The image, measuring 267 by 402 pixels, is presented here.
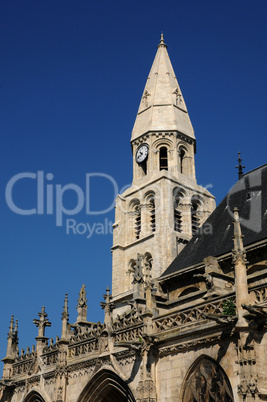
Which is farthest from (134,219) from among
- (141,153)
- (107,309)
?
(107,309)

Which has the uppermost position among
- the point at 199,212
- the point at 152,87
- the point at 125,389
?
the point at 152,87

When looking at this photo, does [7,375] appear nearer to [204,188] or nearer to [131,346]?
[131,346]

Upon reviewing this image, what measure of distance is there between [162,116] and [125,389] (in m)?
26.3

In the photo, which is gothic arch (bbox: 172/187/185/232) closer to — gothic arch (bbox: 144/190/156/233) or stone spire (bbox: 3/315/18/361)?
gothic arch (bbox: 144/190/156/233)

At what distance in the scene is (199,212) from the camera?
3881 cm

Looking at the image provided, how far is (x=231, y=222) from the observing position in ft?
74.7

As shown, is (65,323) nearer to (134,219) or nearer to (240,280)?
(240,280)

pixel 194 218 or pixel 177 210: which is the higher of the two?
pixel 177 210

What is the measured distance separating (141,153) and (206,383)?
2662 centimetres

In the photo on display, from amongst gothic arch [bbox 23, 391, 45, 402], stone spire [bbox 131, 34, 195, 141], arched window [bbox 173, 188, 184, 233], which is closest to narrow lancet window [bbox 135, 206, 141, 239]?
arched window [bbox 173, 188, 184, 233]

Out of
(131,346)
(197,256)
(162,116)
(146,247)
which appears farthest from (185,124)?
(131,346)

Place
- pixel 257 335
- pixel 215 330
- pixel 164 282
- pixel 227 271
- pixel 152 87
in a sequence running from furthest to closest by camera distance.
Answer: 1. pixel 152 87
2. pixel 164 282
3. pixel 227 271
4. pixel 215 330
5. pixel 257 335

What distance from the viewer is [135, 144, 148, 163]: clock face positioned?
39531 mm

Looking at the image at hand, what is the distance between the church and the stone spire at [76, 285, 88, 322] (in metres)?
0.04
